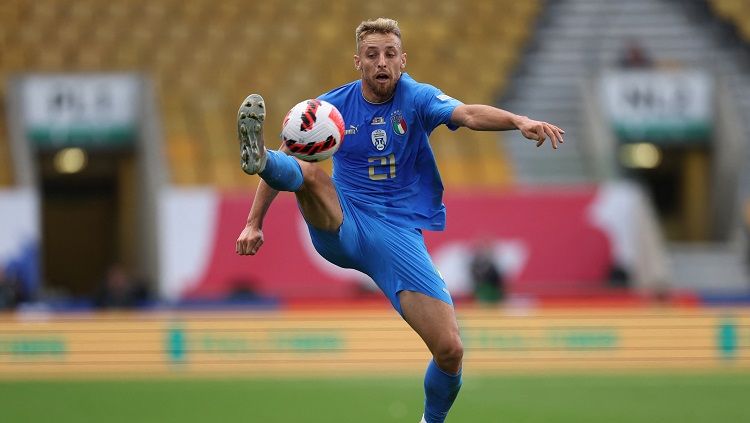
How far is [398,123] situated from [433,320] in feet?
3.66

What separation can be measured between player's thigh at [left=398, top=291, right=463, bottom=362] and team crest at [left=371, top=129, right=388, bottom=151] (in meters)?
0.83

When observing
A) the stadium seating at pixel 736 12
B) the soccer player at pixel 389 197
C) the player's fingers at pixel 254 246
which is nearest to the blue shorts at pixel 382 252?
the soccer player at pixel 389 197

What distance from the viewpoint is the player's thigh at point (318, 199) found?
6773 mm

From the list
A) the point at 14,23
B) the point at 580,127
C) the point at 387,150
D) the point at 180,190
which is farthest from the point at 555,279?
the point at 387,150

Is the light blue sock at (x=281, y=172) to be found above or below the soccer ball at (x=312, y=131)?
below

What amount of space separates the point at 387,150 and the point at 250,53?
14.7 meters

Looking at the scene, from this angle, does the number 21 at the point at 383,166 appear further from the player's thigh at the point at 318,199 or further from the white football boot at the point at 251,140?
the white football boot at the point at 251,140

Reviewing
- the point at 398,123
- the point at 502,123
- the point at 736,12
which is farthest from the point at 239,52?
the point at 502,123

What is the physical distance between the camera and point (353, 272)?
18.1 m

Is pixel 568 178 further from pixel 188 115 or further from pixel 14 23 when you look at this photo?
pixel 14 23

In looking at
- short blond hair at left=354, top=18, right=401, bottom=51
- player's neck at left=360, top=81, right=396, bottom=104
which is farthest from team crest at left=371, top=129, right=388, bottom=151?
short blond hair at left=354, top=18, right=401, bottom=51

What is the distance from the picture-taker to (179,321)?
1567 centimetres

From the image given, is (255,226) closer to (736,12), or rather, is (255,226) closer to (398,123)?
(398,123)

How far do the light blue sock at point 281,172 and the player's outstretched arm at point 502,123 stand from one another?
884mm
